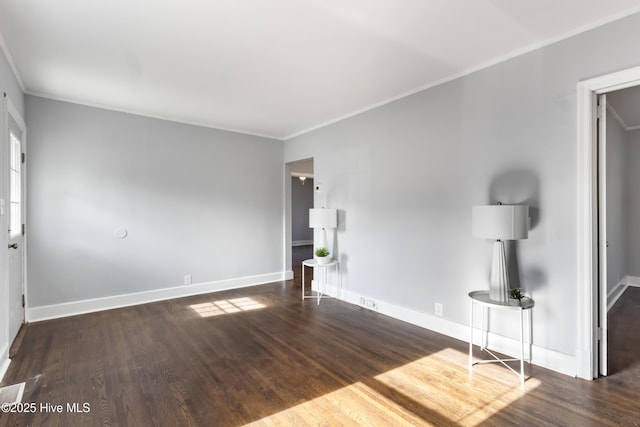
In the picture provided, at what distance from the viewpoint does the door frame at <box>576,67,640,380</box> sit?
7.61 ft

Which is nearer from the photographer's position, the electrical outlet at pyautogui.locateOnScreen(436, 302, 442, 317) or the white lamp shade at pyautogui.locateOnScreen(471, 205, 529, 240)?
the white lamp shade at pyautogui.locateOnScreen(471, 205, 529, 240)

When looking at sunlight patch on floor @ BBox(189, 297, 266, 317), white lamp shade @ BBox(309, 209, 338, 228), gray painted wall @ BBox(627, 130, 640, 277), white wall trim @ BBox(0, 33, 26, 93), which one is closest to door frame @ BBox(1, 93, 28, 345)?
white wall trim @ BBox(0, 33, 26, 93)

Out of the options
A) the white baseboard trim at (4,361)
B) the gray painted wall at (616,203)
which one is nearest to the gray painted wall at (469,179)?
the gray painted wall at (616,203)

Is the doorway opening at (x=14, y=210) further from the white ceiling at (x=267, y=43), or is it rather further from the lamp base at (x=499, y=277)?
the lamp base at (x=499, y=277)

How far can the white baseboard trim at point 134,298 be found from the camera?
371cm

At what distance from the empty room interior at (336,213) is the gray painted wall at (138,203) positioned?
0.03 meters

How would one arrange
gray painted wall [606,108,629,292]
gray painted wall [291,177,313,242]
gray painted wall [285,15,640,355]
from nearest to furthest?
gray painted wall [285,15,640,355]
gray painted wall [606,108,629,292]
gray painted wall [291,177,313,242]

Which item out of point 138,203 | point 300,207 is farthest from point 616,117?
point 300,207

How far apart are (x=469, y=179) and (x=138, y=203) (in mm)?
4266

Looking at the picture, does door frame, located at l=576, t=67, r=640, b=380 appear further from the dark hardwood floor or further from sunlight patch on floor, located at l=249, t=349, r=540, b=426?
sunlight patch on floor, located at l=249, t=349, r=540, b=426

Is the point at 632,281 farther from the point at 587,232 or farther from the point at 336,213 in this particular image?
the point at 336,213

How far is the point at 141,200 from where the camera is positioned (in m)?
4.34

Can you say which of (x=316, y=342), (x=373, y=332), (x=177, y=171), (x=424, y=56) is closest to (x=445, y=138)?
(x=424, y=56)

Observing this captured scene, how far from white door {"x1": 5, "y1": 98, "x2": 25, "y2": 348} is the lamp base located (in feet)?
14.1
